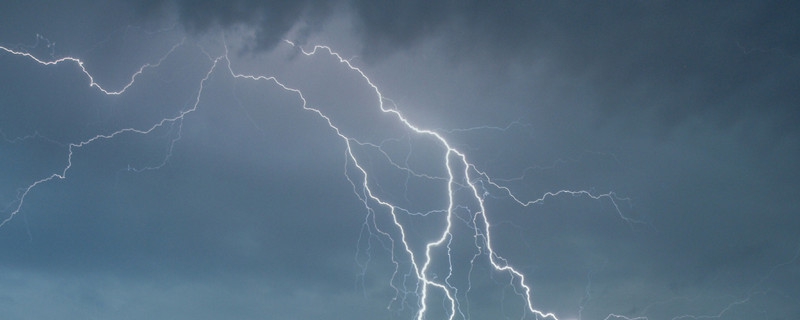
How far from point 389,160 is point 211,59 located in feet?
17.4

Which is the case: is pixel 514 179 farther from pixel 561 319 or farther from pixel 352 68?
pixel 352 68

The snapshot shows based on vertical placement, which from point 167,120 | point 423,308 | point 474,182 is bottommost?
point 423,308

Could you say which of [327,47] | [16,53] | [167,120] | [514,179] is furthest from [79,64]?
[514,179]

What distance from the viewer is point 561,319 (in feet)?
52.7

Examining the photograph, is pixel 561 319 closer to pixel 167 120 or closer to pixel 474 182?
pixel 474 182

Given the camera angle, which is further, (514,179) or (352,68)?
(514,179)

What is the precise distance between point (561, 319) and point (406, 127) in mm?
7271

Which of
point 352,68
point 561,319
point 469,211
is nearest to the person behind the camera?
point 352,68

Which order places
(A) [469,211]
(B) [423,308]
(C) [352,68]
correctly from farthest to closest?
(A) [469,211] < (C) [352,68] < (B) [423,308]

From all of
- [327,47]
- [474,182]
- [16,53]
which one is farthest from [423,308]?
[16,53]

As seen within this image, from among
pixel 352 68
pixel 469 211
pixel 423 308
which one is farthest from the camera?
pixel 469 211

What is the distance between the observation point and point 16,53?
44.9 ft

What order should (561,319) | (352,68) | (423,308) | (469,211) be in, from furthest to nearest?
(561,319)
(469,211)
(352,68)
(423,308)

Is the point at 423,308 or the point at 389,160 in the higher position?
the point at 389,160
